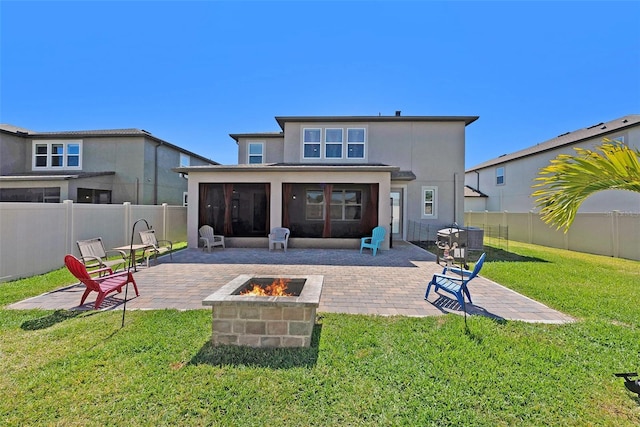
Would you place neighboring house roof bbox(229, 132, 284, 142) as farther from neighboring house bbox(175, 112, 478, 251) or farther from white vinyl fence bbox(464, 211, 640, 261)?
white vinyl fence bbox(464, 211, 640, 261)

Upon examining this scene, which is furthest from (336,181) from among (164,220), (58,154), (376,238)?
(58,154)

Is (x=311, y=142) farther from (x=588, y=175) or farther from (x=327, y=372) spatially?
(x=327, y=372)

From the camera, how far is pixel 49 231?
25.5 feet

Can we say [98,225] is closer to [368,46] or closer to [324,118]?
[324,118]

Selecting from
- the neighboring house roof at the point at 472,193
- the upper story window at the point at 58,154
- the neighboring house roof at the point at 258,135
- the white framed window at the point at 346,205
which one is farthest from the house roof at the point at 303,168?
the neighboring house roof at the point at 472,193

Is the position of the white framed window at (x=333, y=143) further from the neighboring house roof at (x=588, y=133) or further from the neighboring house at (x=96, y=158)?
the neighboring house roof at (x=588, y=133)

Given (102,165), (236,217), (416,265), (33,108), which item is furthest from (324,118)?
(33,108)

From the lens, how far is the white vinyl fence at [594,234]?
34.8 ft

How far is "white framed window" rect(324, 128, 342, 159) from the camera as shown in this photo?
15.5 meters

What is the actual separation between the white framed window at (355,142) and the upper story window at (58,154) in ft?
59.8

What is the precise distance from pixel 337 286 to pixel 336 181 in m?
6.17

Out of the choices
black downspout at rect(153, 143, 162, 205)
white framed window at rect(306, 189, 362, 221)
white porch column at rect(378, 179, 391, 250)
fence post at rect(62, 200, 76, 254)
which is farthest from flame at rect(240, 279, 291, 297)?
black downspout at rect(153, 143, 162, 205)

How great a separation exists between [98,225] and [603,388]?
13.0m

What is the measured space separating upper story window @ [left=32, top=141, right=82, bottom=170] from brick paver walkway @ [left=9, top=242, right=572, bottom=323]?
14190 mm
